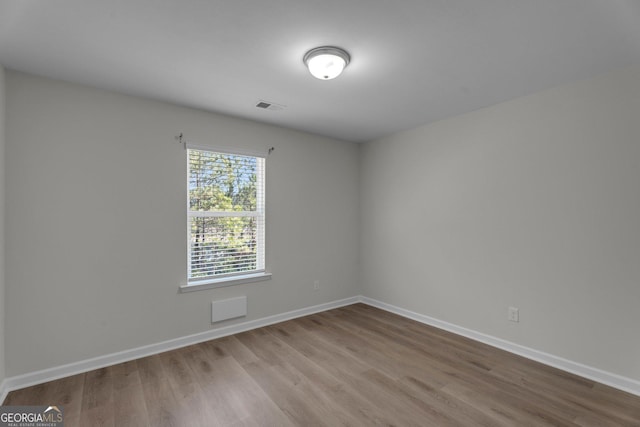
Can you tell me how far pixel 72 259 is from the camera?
2.57 m

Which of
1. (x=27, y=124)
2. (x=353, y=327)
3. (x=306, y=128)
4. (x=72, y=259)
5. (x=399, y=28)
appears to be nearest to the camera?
(x=399, y=28)

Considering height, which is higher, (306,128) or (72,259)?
(306,128)

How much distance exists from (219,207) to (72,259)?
4.42ft

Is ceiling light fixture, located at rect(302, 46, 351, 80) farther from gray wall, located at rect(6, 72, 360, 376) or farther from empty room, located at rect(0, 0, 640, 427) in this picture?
gray wall, located at rect(6, 72, 360, 376)

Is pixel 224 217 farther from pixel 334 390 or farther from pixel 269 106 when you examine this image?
pixel 334 390

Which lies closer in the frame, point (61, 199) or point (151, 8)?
point (151, 8)

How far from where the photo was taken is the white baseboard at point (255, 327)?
2.35 meters

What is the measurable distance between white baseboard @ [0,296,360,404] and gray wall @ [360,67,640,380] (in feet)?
5.72

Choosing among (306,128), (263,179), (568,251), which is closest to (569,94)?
(568,251)

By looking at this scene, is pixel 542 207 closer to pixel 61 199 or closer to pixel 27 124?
pixel 61 199

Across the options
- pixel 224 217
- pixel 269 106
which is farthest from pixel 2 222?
pixel 269 106

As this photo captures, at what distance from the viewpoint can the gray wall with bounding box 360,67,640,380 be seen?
2377 millimetres

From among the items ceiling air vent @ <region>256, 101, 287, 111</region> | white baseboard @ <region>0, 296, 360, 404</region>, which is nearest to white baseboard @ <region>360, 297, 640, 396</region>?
white baseboard @ <region>0, 296, 360, 404</region>

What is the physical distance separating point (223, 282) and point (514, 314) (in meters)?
2.98
